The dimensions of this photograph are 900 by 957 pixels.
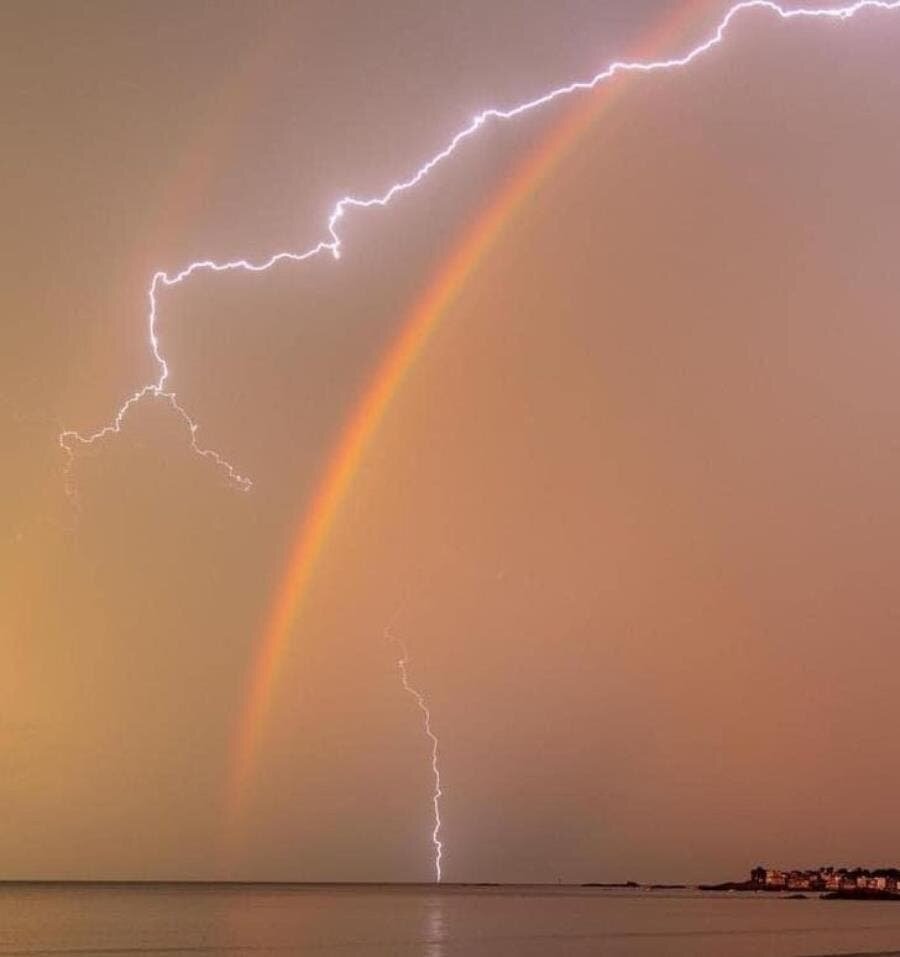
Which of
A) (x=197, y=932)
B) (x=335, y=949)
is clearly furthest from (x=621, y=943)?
(x=197, y=932)

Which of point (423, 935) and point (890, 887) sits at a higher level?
point (423, 935)

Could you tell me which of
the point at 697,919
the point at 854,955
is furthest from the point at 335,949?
the point at 697,919

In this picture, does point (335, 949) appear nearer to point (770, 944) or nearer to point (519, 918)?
point (770, 944)

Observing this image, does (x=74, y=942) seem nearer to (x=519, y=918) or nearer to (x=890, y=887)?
(x=519, y=918)

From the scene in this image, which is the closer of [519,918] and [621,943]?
[621,943]

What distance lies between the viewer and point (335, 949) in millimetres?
28547

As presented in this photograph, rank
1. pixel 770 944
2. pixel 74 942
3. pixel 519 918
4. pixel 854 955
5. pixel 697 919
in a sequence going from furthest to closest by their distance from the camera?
pixel 697 919 < pixel 519 918 < pixel 770 944 < pixel 74 942 < pixel 854 955

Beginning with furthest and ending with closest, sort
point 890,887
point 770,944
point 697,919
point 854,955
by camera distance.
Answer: point 890,887 → point 697,919 → point 770,944 → point 854,955

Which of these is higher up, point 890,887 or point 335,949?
point 335,949

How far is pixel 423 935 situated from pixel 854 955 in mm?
11569

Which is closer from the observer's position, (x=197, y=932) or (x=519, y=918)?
(x=197, y=932)

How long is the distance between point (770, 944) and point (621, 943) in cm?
402

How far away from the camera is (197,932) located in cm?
3528

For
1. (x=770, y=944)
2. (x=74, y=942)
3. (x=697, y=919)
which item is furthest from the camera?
(x=697, y=919)
